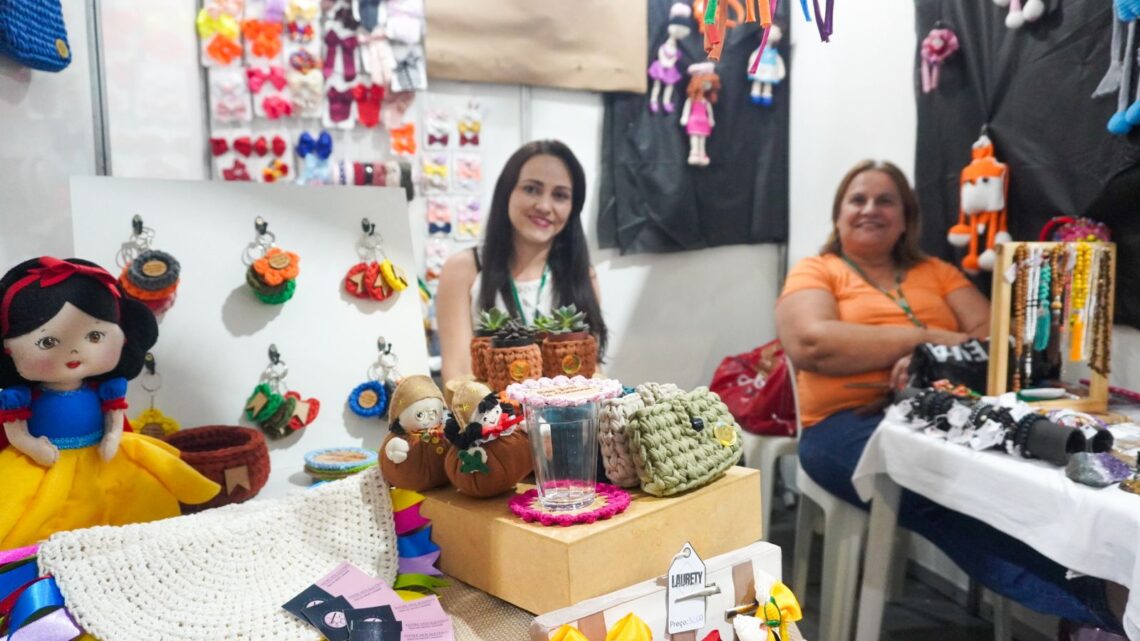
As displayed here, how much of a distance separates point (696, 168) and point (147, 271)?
198cm

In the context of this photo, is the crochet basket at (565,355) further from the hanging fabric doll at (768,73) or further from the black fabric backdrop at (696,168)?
the hanging fabric doll at (768,73)

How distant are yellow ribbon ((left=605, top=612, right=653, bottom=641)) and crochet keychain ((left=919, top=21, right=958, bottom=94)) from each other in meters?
2.11

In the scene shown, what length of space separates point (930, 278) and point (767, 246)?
2.74ft

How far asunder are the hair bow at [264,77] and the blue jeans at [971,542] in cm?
178

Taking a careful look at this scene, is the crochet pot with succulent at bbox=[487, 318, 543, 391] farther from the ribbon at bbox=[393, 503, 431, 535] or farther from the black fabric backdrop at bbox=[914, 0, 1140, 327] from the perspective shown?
the black fabric backdrop at bbox=[914, 0, 1140, 327]

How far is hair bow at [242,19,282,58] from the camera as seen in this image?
2.17 metres

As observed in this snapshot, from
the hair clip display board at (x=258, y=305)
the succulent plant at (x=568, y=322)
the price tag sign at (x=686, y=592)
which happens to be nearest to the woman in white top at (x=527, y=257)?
the hair clip display board at (x=258, y=305)

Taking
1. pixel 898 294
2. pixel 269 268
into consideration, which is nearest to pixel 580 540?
pixel 269 268

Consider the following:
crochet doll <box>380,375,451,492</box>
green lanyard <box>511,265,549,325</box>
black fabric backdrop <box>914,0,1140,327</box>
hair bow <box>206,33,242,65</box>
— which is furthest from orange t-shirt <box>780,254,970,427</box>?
hair bow <box>206,33,242,65</box>

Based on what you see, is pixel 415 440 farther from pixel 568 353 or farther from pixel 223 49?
pixel 223 49

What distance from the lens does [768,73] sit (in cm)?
286

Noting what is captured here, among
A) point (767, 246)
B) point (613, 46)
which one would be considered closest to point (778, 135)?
point (767, 246)

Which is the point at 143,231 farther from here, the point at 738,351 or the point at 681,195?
the point at 738,351

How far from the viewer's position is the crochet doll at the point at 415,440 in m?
1.00
